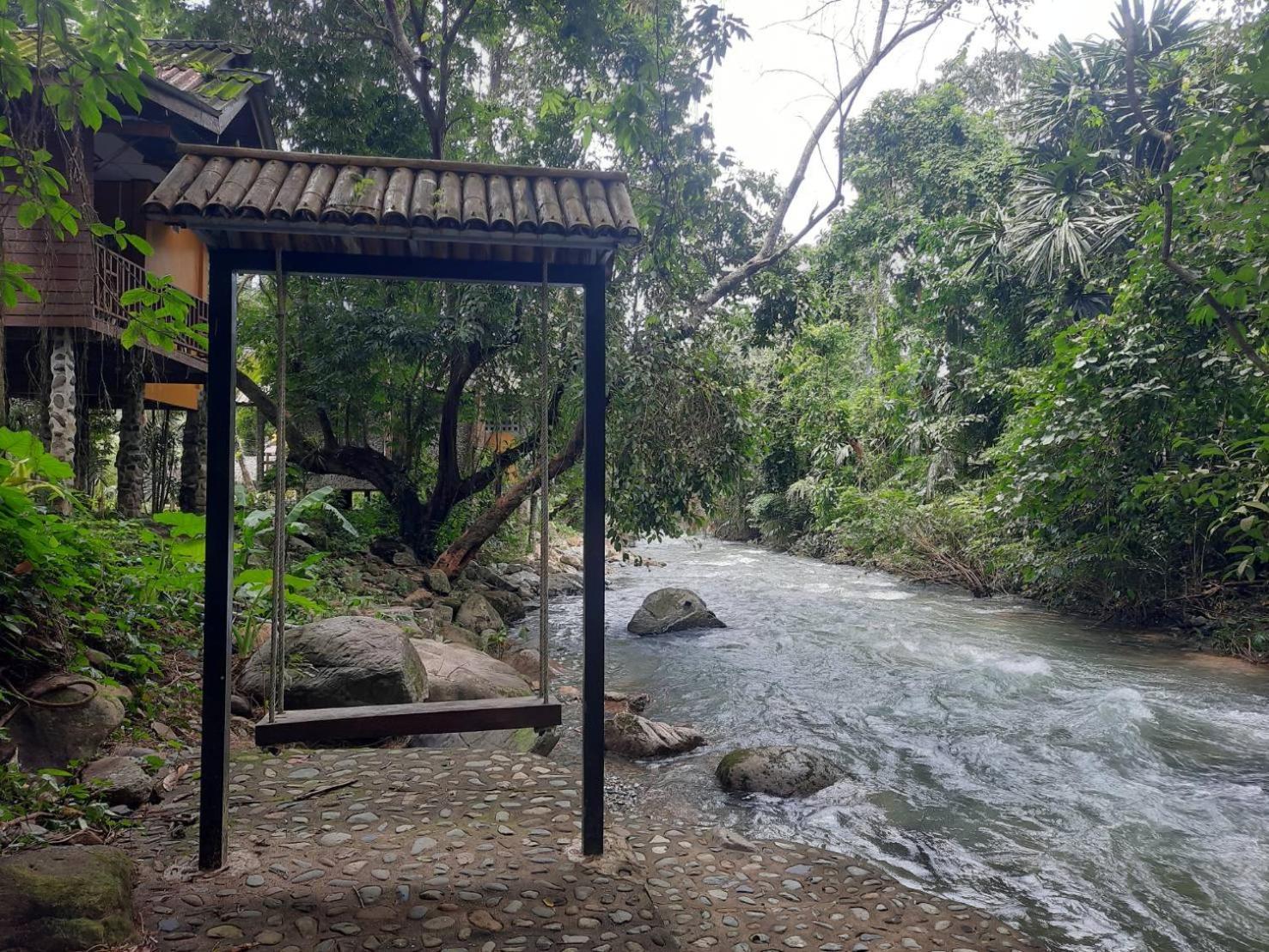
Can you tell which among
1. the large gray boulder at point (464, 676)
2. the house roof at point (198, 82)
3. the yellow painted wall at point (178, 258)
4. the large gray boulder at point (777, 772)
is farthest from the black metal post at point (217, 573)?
the yellow painted wall at point (178, 258)

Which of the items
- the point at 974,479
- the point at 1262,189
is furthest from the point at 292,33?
the point at 974,479

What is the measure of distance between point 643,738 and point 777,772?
3.63 ft

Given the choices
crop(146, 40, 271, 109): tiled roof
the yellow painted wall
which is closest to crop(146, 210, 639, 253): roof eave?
crop(146, 40, 271, 109): tiled roof

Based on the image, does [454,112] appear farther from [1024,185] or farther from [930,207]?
[930,207]

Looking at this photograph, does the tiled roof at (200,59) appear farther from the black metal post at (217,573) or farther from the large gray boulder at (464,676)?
the black metal post at (217,573)

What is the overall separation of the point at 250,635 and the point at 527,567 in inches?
390

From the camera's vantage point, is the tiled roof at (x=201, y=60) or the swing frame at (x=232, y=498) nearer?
the swing frame at (x=232, y=498)

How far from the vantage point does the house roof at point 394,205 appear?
3184 mm

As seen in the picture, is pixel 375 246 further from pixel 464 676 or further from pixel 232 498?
pixel 464 676

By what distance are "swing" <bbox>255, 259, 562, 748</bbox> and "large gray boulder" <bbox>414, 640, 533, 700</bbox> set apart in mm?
2669

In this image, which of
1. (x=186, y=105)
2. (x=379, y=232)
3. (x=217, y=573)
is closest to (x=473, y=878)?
(x=217, y=573)

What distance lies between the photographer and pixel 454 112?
11.8 meters

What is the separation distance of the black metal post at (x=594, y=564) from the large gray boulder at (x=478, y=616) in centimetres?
667

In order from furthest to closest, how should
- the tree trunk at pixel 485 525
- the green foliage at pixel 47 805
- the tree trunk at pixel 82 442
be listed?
the tree trunk at pixel 485 525 → the tree trunk at pixel 82 442 → the green foliage at pixel 47 805
